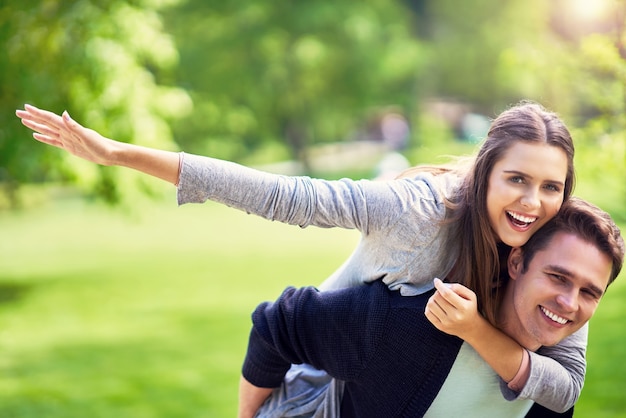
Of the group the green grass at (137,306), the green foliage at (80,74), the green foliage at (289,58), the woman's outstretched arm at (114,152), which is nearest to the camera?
the woman's outstretched arm at (114,152)

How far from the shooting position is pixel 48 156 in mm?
8852

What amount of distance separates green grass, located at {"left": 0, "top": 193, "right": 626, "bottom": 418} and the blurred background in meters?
0.03

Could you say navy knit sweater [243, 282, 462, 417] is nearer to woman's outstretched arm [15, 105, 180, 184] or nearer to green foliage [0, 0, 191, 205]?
woman's outstretched arm [15, 105, 180, 184]

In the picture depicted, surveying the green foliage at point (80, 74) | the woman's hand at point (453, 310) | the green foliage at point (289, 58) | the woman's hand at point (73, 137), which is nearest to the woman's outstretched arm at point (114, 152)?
the woman's hand at point (73, 137)

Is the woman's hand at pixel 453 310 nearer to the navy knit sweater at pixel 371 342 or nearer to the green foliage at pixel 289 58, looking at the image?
the navy knit sweater at pixel 371 342

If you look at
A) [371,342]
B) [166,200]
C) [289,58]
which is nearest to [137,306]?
[166,200]

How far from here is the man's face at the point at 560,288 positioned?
2381 mm

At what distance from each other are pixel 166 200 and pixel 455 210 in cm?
1196

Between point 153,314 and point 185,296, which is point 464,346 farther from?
point 185,296

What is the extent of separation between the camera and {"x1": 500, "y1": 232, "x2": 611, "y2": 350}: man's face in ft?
7.81

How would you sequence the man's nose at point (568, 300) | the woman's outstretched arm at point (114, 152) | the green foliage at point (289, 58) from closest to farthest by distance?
the woman's outstretched arm at point (114, 152), the man's nose at point (568, 300), the green foliage at point (289, 58)

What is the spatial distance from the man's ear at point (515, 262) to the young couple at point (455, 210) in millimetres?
48

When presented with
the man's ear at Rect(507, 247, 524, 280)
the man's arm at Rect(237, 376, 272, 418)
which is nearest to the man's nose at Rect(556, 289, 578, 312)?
the man's ear at Rect(507, 247, 524, 280)

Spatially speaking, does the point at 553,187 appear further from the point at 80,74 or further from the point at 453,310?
the point at 80,74
